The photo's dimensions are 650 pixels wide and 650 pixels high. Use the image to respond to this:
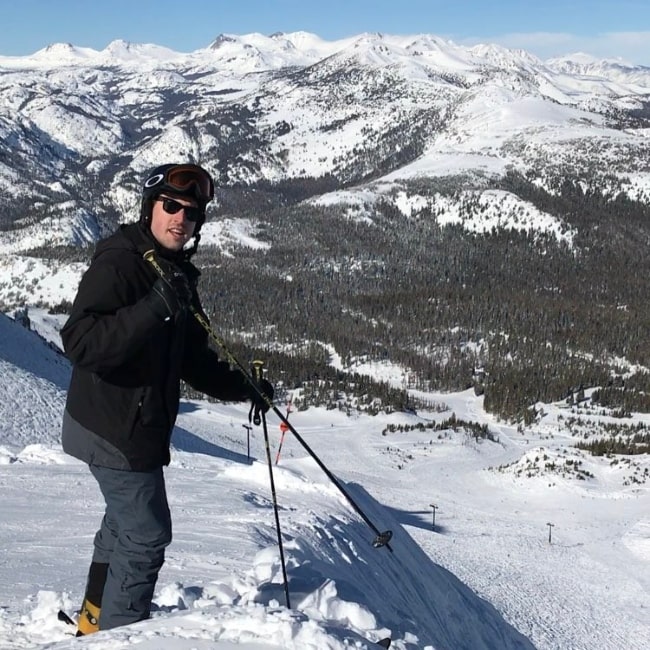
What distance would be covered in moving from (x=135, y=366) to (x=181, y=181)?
5.07 ft

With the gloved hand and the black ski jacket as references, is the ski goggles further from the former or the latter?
the gloved hand

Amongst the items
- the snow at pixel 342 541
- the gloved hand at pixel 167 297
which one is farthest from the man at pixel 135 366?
the snow at pixel 342 541

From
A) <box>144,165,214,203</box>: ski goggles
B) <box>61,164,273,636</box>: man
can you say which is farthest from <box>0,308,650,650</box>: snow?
<box>144,165,214,203</box>: ski goggles

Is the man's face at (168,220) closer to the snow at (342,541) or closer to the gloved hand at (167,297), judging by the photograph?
the gloved hand at (167,297)

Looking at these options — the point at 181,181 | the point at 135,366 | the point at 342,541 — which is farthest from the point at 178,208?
the point at 342,541

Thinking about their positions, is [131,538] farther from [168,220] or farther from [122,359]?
[168,220]

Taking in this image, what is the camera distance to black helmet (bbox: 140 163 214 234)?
5671mm

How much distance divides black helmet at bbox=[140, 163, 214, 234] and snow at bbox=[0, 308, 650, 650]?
3551mm

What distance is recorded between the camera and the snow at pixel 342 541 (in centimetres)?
723

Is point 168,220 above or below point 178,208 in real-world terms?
below

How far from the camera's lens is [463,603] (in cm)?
1695

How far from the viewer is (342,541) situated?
1473 cm

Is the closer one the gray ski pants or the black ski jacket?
the black ski jacket

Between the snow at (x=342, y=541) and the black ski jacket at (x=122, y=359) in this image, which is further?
the snow at (x=342, y=541)
